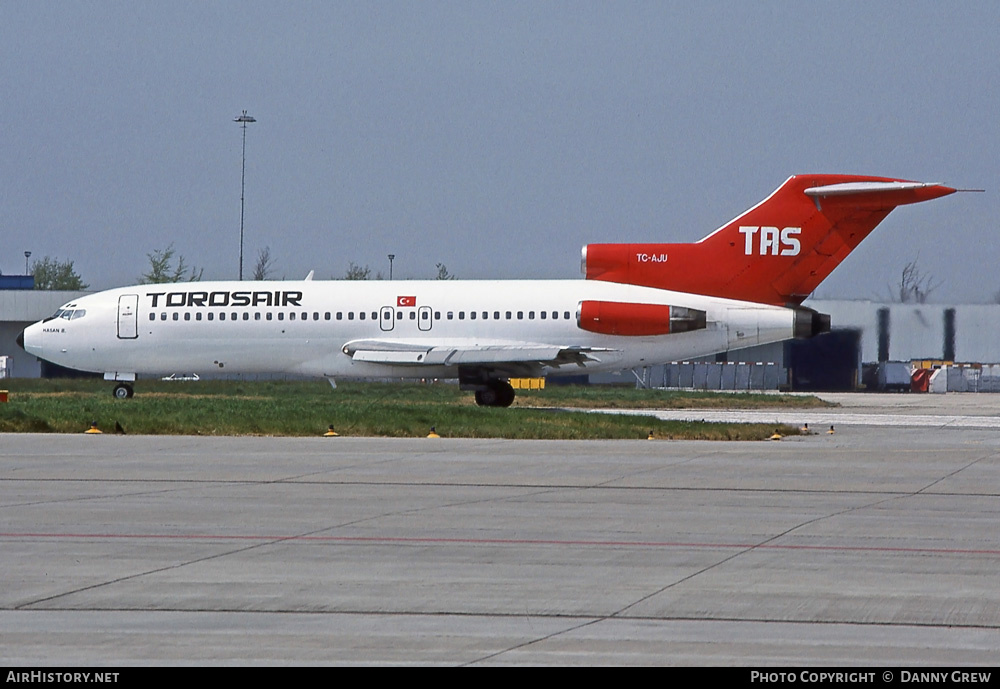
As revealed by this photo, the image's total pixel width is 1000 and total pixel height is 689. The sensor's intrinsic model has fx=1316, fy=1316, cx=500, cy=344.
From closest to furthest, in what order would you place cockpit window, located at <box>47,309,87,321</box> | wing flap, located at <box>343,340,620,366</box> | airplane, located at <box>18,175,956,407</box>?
airplane, located at <box>18,175,956,407</box> → wing flap, located at <box>343,340,620,366</box> → cockpit window, located at <box>47,309,87,321</box>

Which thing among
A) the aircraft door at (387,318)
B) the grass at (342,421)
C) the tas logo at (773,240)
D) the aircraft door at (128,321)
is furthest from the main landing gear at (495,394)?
the aircraft door at (128,321)

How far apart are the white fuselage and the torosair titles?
30 millimetres

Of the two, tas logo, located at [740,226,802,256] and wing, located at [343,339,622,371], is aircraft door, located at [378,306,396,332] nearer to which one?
wing, located at [343,339,622,371]

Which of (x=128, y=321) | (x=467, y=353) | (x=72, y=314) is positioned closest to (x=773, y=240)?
(x=467, y=353)

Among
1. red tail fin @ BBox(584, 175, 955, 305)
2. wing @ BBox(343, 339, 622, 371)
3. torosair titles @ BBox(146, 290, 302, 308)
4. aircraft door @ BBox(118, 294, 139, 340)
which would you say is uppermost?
red tail fin @ BBox(584, 175, 955, 305)

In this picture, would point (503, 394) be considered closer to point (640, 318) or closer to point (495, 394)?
point (495, 394)

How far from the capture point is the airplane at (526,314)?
3619 centimetres

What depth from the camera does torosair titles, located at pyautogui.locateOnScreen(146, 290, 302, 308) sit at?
38.6 m

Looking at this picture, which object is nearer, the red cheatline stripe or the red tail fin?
the red cheatline stripe

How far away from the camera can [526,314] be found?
37.2 metres

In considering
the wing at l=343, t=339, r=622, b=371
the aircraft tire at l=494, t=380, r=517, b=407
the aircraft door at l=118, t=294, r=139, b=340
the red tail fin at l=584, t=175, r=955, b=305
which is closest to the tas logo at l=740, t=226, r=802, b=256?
the red tail fin at l=584, t=175, r=955, b=305

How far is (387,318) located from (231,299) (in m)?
4.86

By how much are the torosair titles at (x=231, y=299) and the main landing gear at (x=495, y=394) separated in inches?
235

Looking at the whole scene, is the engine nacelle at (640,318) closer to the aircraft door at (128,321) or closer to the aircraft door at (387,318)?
the aircraft door at (387,318)
